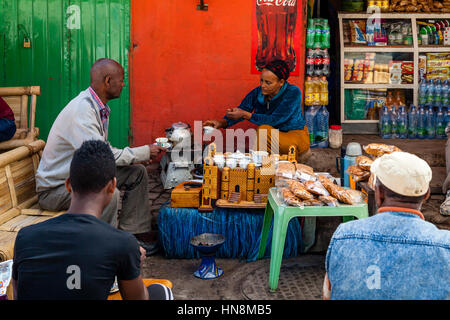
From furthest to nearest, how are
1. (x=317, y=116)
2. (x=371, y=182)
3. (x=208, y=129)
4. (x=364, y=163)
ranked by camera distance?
(x=317, y=116), (x=208, y=129), (x=364, y=163), (x=371, y=182)

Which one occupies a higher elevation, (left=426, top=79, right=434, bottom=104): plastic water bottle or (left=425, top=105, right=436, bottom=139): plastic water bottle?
(left=426, top=79, right=434, bottom=104): plastic water bottle

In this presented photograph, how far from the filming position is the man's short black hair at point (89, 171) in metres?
2.28

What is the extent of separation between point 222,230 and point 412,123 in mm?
4138

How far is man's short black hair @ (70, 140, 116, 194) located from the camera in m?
2.28

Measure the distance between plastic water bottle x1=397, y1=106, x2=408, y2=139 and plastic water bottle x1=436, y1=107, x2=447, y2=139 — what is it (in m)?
0.44

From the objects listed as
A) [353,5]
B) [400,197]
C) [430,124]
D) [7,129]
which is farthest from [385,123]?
[400,197]

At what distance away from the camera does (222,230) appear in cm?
466

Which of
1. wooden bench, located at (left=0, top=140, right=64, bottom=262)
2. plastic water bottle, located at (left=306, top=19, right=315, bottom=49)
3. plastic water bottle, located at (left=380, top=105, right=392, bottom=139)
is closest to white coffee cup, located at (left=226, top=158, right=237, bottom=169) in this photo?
wooden bench, located at (left=0, top=140, right=64, bottom=262)

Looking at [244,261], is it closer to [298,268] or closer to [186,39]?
[298,268]

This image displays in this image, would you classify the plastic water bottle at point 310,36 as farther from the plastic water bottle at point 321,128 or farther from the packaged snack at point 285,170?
the packaged snack at point 285,170

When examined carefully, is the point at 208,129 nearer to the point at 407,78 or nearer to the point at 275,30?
the point at 275,30

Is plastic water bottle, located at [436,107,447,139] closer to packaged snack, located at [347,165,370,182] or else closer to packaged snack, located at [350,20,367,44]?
packaged snack, located at [350,20,367,44]

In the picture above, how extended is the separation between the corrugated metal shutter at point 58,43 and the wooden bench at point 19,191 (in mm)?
2051

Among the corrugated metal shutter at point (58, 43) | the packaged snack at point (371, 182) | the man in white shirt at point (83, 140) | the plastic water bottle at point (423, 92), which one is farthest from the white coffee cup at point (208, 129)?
the plastic water bottle at point (423, 92)
